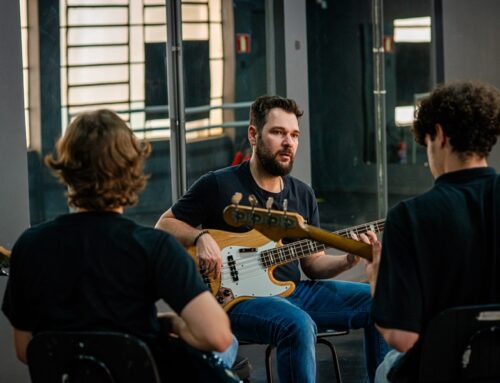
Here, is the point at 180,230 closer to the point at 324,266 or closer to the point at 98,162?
the point at 324,266

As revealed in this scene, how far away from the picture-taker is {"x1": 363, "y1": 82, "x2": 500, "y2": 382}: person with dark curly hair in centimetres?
272

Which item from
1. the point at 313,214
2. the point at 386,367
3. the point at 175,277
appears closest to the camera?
the point at 175,277

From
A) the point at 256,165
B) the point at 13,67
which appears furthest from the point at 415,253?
the point at 13,67

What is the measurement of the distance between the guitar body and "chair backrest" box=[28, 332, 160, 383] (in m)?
1.37

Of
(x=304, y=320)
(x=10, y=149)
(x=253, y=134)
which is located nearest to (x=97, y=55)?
(x=10, y=149)

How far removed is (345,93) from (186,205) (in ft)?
12.6

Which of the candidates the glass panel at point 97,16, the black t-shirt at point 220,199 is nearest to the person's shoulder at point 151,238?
the black t-shirt at point 220,199

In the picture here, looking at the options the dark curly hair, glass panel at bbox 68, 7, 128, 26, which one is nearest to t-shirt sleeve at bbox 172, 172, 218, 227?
the dark curly hair

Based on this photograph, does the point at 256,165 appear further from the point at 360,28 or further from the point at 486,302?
the point at 360,28

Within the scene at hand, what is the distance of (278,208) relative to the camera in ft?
13.7

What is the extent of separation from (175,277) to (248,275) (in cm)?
149

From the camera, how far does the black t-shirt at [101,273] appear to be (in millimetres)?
2578

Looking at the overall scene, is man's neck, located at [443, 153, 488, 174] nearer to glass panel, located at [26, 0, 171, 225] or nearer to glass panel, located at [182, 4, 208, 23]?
glass panel, located at [26, 0, 171, 225]

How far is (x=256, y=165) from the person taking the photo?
4246mm
